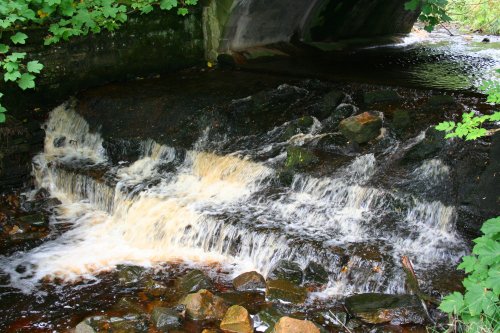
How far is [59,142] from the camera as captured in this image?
26.7 feet

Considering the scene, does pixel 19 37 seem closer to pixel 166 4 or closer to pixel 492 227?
pixel 166 4

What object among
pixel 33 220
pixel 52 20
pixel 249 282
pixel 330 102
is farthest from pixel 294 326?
pixel 52 20

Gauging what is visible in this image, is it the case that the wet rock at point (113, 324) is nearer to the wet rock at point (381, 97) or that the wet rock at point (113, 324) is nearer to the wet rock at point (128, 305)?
the wet rock at point (128, 305)

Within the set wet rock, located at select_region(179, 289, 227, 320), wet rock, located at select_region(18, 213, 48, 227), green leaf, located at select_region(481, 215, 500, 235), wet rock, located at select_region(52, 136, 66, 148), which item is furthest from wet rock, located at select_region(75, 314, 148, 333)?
wet rock, located at select_region(52, 136, 66, 148)

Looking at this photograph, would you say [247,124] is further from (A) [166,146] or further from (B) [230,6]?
(B) [230,6]

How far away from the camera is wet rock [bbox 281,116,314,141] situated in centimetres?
707

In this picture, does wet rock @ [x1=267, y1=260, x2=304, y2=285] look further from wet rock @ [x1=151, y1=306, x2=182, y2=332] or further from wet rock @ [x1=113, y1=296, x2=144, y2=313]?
wet rock @ [x1=113, y1=296, x2=144, y2=313]

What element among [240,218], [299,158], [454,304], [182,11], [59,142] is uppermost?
[182,11]

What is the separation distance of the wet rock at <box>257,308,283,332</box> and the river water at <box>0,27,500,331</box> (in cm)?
48

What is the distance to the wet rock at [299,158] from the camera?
247 inches

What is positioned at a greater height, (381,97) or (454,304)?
(381,97)

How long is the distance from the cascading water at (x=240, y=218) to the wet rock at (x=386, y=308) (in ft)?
0.85

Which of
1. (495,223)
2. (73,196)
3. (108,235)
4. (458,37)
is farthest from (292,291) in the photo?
(458,37)

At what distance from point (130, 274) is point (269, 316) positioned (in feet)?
5.44
